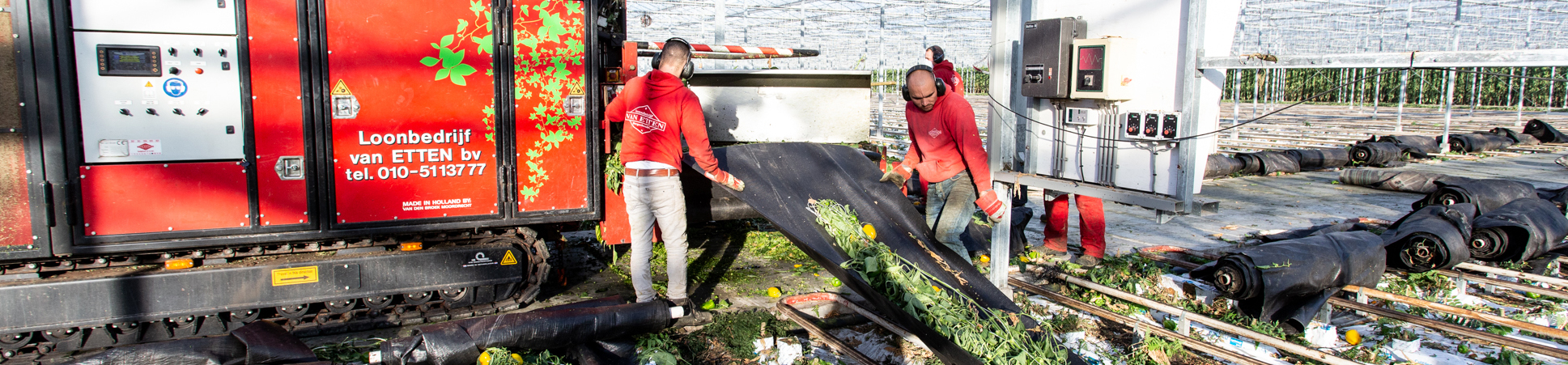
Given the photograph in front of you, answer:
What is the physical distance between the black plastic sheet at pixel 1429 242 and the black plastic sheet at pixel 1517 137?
547 inches

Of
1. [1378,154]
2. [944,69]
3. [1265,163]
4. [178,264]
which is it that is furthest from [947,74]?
[1378,154]

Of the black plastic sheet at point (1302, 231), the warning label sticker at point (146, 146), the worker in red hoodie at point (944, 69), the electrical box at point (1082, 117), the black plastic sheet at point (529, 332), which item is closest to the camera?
the black plastic sheet at point (529, 332)

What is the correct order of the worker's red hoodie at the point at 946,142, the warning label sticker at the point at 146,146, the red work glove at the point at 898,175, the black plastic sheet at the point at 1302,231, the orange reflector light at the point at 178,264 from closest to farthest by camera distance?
the warning label sticker at the point at 146,146 < the orange reflector light at the point at 178,264 < the worker's red hoodie at the point at 946,142 < the red work glove at the point at 898,175 < the black plastic sheet at the point at 1302,231

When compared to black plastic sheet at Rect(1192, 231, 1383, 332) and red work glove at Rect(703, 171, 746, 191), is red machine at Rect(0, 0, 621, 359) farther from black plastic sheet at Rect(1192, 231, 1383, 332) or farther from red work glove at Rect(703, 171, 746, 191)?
black plastic sheet at Rect(1192, 231, 1383, 332)

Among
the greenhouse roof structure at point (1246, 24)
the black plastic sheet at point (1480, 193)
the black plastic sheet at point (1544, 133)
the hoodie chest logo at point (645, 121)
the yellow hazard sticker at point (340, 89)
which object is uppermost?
the greenhouse roof structure at point (1246, 24)

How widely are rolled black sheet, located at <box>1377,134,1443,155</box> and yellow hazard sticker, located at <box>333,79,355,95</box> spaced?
15.8 metres

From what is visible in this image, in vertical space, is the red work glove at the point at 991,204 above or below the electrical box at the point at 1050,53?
below

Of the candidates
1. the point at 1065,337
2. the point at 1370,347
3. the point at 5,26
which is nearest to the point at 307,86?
the point at 5,26

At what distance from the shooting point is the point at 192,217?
4.71 m

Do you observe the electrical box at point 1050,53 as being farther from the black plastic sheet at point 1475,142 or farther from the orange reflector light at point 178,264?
the black plastic sheet at point 1475,142

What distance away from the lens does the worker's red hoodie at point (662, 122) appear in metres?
4.89

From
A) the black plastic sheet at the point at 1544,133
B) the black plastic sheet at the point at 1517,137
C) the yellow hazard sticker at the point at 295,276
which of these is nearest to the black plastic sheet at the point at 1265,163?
the black plastic sheet at the point at 1517,137

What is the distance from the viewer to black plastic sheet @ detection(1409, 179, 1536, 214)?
771 cm

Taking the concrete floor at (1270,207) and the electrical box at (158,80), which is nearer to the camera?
the electrical box at (158,80)
